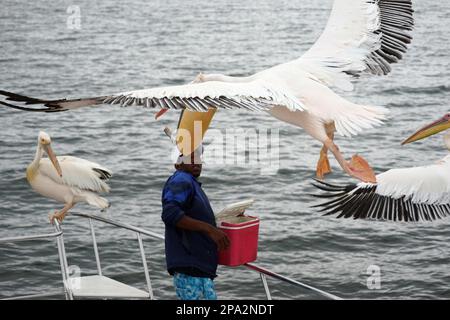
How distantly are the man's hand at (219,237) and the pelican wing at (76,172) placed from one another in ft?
9.66

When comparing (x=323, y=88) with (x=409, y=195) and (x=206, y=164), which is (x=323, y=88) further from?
(x=206, y=164)

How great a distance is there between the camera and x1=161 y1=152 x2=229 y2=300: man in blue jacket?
181 inches

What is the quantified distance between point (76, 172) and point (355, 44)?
276cm

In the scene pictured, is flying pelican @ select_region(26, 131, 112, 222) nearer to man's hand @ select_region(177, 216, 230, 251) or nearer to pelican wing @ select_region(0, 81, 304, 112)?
pelican wing @ select_region(0, 81, 304, 112)

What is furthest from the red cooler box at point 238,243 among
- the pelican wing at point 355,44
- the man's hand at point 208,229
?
the pelican wing at point 355,44

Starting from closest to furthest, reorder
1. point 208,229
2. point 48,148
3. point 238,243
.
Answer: point 208,229 → point 238,243 → point 48,148

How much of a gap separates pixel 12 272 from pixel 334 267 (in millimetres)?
4151

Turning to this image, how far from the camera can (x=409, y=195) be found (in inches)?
255

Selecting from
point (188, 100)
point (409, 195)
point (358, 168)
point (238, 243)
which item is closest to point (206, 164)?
point (409, 195)

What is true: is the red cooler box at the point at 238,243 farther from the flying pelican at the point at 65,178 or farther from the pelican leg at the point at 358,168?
the flying pelican at the point at 65,178

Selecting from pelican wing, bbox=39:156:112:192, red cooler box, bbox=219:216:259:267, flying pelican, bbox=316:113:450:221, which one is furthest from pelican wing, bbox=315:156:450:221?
pelican wing, bbox=39:156:112:192

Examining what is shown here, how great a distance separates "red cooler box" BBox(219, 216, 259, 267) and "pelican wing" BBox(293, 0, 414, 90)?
120 centimetres

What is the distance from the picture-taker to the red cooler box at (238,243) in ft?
15.7
